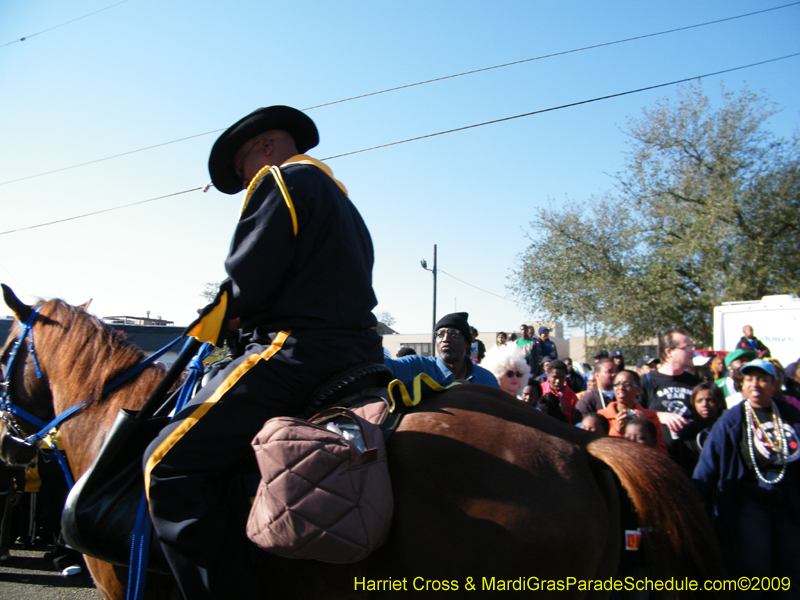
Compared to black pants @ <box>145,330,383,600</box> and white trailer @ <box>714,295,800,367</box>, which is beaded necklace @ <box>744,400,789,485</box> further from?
white trailer @ <box>714,295,800,367</box>

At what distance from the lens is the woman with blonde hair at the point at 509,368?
6.26m

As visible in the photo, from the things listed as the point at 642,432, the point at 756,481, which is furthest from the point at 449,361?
the point at 756,481

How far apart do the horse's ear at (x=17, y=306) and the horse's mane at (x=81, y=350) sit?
0.33 feet

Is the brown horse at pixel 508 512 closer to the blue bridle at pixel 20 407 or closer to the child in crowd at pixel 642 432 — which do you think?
the blue bridle at pixel 20 407

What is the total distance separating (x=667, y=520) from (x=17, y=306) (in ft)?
10.8

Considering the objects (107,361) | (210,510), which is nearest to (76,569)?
(107,361)

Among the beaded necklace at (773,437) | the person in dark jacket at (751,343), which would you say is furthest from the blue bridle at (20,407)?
the person in dark jacket at (751,343)

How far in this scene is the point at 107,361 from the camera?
111 inches

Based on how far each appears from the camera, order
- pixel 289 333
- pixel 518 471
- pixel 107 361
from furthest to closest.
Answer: pixel 107 361 < pixel 289 333 < pixel 518 471

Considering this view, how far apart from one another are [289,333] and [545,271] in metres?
20.4

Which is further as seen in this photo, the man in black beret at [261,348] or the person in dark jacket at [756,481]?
the person in dark jacket at [756,481]

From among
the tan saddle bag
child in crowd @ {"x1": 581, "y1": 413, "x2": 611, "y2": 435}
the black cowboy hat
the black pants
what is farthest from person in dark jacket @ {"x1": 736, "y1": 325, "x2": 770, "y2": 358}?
the tan saddle bag

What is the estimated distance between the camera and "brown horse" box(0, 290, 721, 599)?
1.77 meters

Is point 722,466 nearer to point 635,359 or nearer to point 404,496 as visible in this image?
point 404,496
